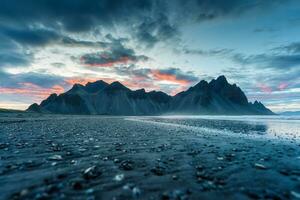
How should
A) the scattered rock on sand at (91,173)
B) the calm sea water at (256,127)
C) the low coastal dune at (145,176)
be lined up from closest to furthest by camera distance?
1. the low coastal dune at (145,176)
2. the scattered rock on sand at (91,173)
3. the calm sea water at (256,127)

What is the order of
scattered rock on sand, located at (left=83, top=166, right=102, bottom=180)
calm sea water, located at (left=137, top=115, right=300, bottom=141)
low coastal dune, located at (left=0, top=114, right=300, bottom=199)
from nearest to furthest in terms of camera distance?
low coastal dune, located at (left=0, top=114, right=300, bottom=199) → scattered rock on sand, located at (left=83, top=166, right=102, bottom=180) → calm sea water, located at (left=137, top=115, right=300, bottom=141)

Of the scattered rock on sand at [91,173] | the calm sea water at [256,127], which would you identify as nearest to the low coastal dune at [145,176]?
the scattered rock on sand at [91,173]

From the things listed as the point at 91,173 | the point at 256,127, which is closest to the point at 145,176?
the point at 91,173

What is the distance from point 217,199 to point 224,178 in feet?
6.64

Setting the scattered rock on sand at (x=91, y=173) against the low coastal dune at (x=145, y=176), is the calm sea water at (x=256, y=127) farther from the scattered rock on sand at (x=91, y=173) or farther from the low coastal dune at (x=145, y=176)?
the scattered rock on sand at (x=91, y=173)

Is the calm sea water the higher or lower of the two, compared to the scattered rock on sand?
higher

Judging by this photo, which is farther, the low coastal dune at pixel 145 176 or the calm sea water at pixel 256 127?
the calm sea water at pixel 256 127

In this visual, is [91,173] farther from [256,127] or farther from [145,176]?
[256,127]

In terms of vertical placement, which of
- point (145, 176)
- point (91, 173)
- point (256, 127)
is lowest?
point (145, 176)

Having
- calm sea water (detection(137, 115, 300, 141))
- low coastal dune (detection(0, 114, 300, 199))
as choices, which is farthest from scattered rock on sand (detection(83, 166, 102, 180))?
calm sea water (detection(137, 115, 300, 141))

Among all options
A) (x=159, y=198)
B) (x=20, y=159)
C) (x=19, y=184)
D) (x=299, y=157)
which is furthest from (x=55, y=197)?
(x=299, y=157)

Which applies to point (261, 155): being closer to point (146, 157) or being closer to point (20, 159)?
point (146, 157)

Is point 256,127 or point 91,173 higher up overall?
point 256,127

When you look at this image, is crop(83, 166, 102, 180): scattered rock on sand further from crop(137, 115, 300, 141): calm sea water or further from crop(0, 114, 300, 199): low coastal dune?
crop(137, 115, 300, 141): calm sea water
